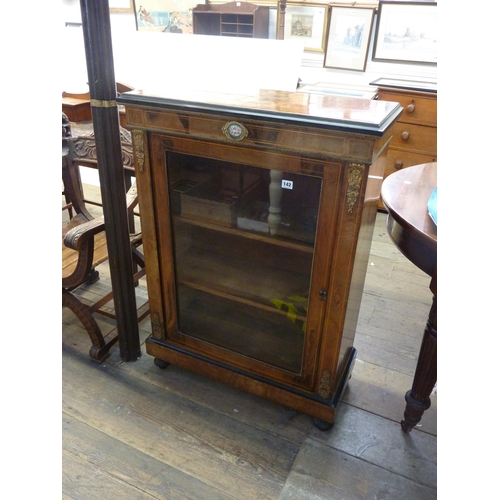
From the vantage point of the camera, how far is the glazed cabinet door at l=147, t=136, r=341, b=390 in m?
1.09

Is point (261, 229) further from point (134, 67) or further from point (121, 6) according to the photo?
point (121, 6)

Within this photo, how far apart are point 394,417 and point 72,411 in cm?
111

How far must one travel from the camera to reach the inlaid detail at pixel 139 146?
1176mm

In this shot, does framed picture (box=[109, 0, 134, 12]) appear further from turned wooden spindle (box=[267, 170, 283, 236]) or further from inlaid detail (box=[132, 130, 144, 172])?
turned wooden spindle (box=[267, 170, 283, 236])

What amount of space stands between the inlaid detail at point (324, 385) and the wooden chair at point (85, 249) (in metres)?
0.87

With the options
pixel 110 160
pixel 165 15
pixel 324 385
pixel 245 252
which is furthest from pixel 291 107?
pixel 165 15

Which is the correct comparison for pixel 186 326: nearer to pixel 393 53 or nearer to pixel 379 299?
pixel 379 299

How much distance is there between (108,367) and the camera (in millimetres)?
1609

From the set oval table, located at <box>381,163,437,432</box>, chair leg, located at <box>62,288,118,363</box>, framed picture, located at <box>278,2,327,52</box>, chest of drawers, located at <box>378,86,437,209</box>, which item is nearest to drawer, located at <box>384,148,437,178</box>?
chest of drawers, located at <box>378,86,437,209</box>

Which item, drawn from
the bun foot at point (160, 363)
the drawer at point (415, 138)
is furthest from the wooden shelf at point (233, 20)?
the bun foot at point (160, 363)

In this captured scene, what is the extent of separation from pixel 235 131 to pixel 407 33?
2.14m

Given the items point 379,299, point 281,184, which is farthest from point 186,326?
point 379,299

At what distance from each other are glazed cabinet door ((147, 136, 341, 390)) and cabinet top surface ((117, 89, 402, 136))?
10cm

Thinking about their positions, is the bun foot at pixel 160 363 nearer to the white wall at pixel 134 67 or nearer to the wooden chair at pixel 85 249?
the wooden chair at pixel 85 249
